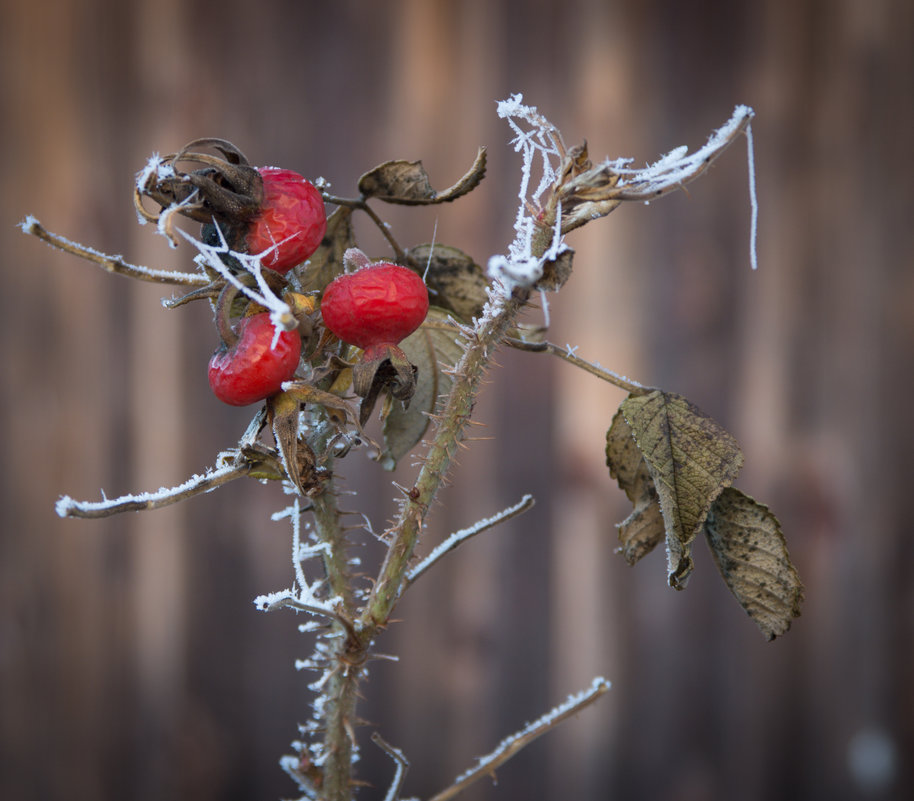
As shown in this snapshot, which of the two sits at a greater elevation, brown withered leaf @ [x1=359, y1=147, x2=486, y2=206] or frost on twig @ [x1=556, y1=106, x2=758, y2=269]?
brown withered leaf @ [x1=359, y1=147, x2=486, y2=206]

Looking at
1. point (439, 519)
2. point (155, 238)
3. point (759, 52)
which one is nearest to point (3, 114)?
point (155, 238)

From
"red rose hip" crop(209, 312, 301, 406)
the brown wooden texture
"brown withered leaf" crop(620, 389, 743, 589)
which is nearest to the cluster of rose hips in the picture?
"red rose hip" crop(209, 312, 301, 406)

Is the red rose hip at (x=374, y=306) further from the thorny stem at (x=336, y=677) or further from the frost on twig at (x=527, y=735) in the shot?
the frost on twig at (x=527, y=735)

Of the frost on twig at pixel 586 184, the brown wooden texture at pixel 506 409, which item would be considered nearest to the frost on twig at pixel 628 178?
the frost on twig at pixel 586 184

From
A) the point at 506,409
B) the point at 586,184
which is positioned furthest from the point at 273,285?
the point at 506,409

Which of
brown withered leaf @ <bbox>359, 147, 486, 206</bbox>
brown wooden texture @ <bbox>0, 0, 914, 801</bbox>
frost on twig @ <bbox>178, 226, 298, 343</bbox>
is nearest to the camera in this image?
frost on twig @ <bbox>178, 226, 298, 343</bbox>

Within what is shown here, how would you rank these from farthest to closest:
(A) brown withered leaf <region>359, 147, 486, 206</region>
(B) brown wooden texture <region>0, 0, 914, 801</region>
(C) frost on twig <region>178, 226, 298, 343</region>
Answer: (B) brown wooden texture <region>0, 0, 914, 801</region>, (A) brown withered leaf <region>359, 147, 486, 206</region>, (C) frost on twig <region>178, 226, 298, 343</region>

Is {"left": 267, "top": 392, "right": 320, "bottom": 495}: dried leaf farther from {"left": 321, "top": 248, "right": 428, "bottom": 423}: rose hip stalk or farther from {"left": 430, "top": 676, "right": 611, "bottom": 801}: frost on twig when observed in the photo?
{"left": 430, "top": 676, "right": 611, "bottom": 801}: frost on twig
